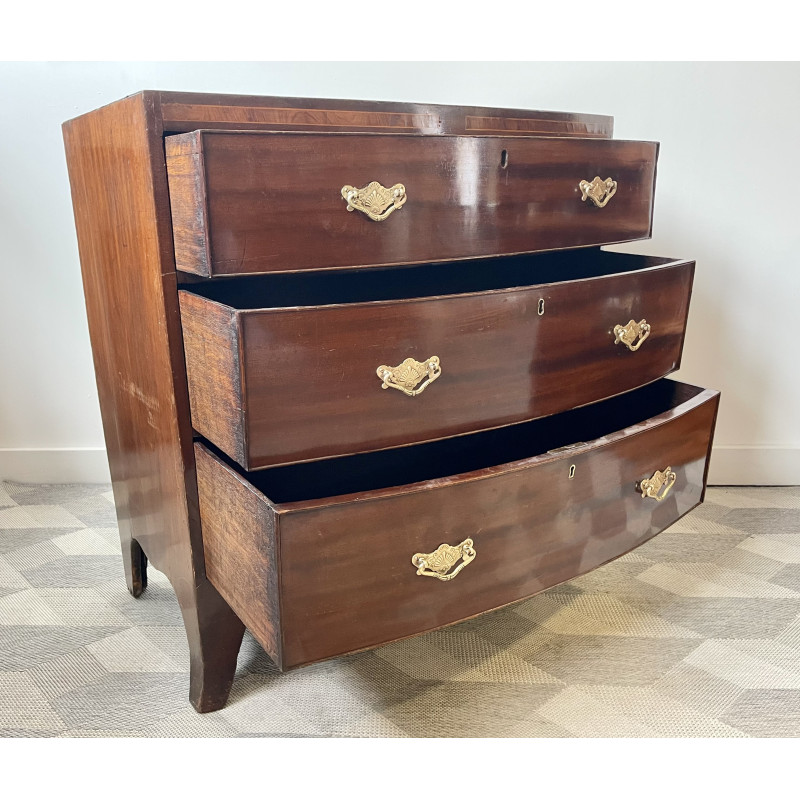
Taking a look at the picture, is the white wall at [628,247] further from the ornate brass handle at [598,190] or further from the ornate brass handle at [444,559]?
the ornate brass handle at [444,559]

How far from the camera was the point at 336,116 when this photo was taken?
2.67 ft

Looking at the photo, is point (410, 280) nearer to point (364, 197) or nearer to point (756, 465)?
point (364, 197)

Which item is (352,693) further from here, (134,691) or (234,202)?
(234,202)

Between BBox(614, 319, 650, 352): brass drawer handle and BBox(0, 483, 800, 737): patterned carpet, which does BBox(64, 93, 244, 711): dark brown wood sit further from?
BBox(614, 319, 650, 352): brass drawer handle

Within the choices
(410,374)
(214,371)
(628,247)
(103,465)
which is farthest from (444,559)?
(103,465)

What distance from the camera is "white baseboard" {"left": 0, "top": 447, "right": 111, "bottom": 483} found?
66.9 inches

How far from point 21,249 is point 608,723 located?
1412 mm

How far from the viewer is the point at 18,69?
4.79 ft

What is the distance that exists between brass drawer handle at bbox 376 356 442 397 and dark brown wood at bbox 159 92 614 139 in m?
0.27

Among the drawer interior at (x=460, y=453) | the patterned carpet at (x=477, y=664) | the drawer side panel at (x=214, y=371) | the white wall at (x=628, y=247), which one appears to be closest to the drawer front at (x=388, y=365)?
the drawer side panel at (x=214, y=371)

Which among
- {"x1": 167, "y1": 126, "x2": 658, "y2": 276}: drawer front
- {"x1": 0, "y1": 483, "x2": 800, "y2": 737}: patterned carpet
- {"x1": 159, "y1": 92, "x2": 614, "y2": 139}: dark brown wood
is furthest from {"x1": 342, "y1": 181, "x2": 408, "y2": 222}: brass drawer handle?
{"x1": 0, "y1": 483, "x2": 800, "y2": 737}: patterned carpet

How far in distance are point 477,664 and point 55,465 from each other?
3.66ft

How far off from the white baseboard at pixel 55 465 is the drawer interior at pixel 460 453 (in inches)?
32.9

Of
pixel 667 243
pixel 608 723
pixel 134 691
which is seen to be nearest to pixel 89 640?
pixel 134 691
